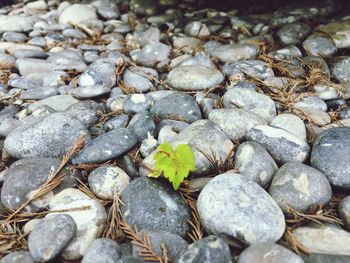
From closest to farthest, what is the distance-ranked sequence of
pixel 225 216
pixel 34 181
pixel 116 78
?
pixel 225 216
pixel 34 181
pixel 116 78

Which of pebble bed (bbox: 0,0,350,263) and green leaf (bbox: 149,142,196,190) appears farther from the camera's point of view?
green leaf (bbox: 149,142,196,190)

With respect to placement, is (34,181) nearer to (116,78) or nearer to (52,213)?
(52,213)

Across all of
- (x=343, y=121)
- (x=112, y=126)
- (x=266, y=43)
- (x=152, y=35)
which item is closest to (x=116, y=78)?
(x=112, y=126)

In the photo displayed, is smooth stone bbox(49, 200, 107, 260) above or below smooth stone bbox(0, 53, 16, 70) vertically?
below

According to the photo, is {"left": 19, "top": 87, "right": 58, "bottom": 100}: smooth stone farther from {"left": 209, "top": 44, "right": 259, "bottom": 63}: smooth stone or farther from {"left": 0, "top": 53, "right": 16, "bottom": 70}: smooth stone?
{"left": 209, "top": 44, "right": 259, "bottom": 63}: smooth stone

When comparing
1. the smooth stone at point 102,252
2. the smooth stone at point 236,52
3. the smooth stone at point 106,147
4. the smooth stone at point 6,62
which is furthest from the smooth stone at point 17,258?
the smooth stone at point 236,52

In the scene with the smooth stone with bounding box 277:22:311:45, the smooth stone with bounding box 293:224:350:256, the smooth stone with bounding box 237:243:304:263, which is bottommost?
the smooth stone with bounding box 293:224:350:256

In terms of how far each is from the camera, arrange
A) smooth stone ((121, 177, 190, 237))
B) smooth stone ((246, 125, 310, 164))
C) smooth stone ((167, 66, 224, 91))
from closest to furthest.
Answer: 1. smooth stone ((121, 177, 190, 237))
2. smooth stone ((246, 125, 310, 164))
3. smooth stone ((167, 66, 224, 91))

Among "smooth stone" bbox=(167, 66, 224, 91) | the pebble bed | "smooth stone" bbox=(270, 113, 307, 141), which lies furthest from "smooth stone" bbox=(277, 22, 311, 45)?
"smooth stone" bbox=(270, 113, 307, 141)
